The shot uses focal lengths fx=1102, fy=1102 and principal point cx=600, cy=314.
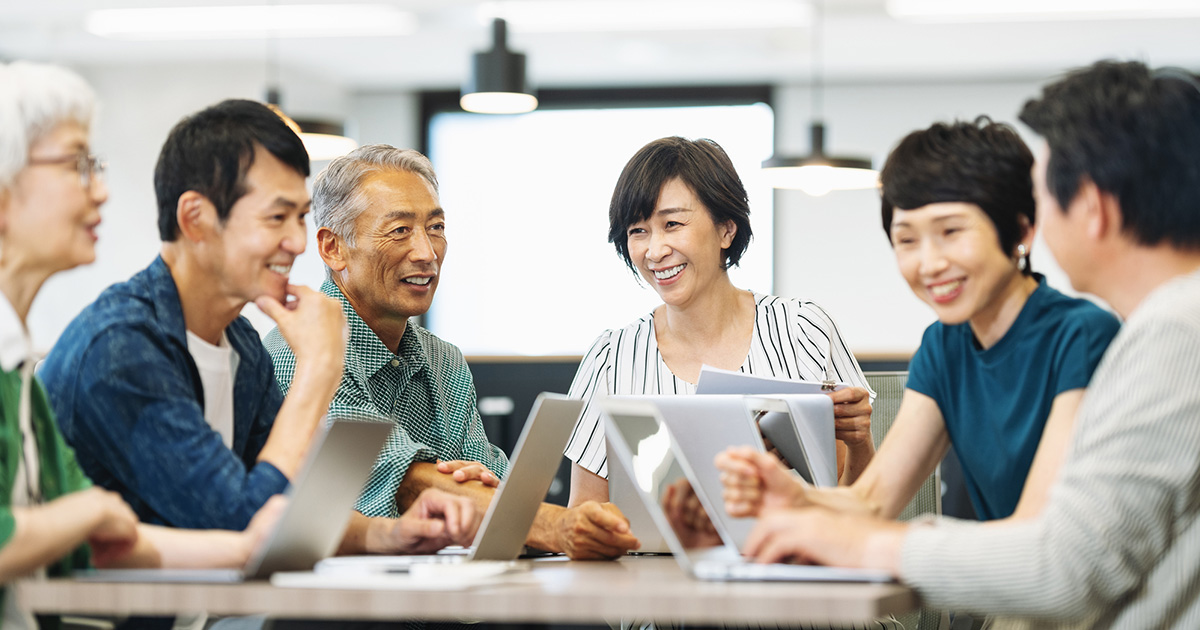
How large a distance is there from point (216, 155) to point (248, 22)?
16.0 ft

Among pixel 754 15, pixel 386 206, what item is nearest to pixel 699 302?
pixel 386 206

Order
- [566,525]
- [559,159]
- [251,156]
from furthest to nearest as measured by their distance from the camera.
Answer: [559,159] < [566,525] < [251,156]

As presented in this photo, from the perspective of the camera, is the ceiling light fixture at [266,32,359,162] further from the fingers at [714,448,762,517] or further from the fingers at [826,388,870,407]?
the fingers at [714,448,762,517]

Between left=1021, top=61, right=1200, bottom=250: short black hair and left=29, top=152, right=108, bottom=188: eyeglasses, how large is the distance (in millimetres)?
1225

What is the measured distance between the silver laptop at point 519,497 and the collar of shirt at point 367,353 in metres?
0.55

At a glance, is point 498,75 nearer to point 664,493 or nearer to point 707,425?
point 707,425

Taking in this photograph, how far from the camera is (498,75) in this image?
433cm

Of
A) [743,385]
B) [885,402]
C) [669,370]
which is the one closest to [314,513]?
[743,385]

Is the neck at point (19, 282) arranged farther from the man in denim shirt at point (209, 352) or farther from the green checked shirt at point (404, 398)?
the green checked shirt at point (404, 398)

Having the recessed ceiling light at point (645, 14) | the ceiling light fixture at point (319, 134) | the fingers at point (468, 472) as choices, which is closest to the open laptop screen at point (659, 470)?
the fingers at point (468, 472)

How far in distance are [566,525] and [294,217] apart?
2.06 feet

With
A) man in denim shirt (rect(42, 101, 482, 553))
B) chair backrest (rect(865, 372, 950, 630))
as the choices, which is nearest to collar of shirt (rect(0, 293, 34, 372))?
man in denim shirt (rect(42, 101, 482, 553))

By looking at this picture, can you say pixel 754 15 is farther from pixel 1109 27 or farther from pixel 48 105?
pixel 48 105

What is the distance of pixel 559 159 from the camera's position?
7.07 m
